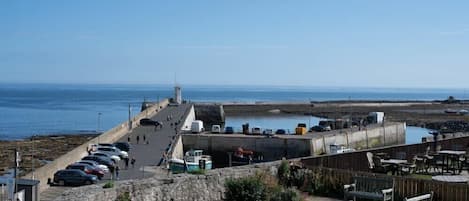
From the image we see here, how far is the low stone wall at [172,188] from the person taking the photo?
43.4ft

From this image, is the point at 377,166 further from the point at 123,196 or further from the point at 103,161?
the point at 103,161

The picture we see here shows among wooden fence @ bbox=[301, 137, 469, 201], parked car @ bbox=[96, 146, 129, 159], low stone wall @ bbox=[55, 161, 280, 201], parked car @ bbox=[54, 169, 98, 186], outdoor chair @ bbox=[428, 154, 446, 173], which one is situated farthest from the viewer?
parked car @ bbox=[96, 146, 129, 159]

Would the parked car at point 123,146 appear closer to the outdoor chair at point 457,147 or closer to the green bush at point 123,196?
the outdoor chair at point 457,147

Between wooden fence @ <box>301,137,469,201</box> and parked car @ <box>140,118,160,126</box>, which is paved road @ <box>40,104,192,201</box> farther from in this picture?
wooden fence @ <box>301,137,469,201</box>

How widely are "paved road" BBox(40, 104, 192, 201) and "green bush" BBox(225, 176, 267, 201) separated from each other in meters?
8.99

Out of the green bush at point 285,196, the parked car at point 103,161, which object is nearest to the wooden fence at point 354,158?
the green bush at point 285,196

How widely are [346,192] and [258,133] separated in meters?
37.8

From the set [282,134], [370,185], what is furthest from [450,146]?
[282,134]

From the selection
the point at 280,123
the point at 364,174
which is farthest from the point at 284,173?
the point at 280,123

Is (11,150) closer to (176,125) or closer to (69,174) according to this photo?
(176,125)

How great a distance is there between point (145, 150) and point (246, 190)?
28.3 metres

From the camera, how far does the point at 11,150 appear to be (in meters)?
50.2

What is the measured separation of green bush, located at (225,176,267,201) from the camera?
1406 centimetres

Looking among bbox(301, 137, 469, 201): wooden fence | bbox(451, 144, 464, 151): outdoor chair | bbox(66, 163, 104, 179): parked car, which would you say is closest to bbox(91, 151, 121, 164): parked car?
bbox(66, 163, 104, 179): parked car
